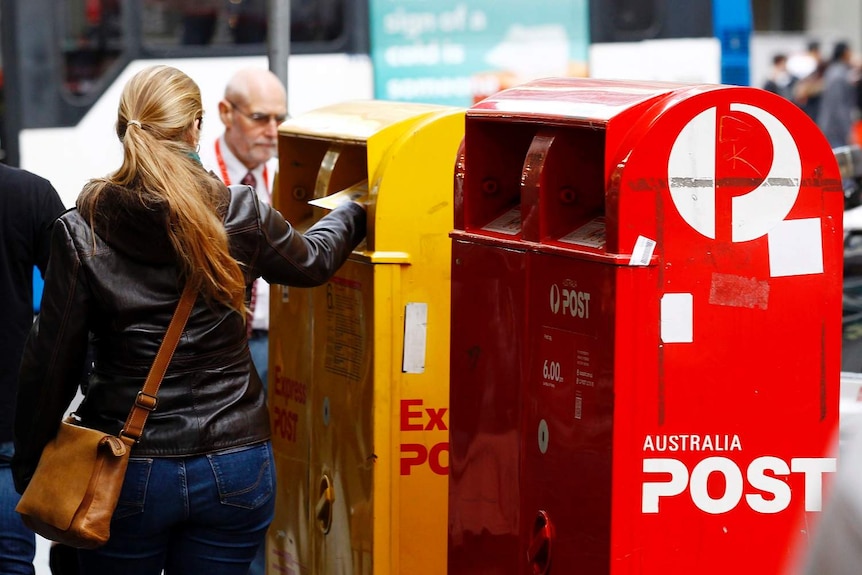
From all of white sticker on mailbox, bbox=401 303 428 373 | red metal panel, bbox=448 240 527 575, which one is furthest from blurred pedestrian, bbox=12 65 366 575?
white sticker on mailbox, bbox=401 303 428 373

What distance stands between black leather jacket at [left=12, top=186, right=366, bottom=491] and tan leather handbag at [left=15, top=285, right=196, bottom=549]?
1.9 inches

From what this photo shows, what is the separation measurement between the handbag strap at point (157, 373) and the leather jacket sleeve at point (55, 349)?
19 centimetres

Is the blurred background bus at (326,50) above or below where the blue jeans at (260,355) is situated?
above

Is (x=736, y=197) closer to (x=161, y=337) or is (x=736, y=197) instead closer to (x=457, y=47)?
(x=161, y=337)

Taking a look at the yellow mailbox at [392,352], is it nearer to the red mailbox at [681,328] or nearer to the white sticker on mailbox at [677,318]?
the red mailbox at [681,328]

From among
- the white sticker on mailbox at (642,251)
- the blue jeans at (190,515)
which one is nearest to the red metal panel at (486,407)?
the white sticker on mailbox at (642,251)

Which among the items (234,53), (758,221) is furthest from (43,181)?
(234,53)

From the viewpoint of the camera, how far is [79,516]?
10.6 ft

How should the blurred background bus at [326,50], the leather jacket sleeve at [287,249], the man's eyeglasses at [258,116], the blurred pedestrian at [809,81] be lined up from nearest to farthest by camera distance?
the leather jacket sleeve at [287,249]
the man's eyeglasses at [258,116]
the blurred background bus at [326,50]
the blurred pedestrian at [809,81]

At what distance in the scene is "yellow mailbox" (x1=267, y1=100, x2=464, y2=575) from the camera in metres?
4.11

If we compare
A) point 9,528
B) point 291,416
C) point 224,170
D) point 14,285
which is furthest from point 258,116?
point 9,528

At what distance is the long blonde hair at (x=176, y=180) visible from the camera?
10.6 ft

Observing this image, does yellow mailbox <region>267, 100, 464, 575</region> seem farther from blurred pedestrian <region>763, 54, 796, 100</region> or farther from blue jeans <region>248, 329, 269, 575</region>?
blurred pedestrian <region>763, 54, 796, 100</region>

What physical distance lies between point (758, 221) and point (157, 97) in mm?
1379
